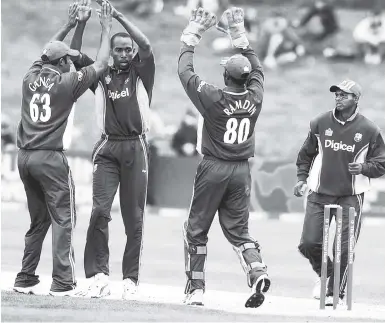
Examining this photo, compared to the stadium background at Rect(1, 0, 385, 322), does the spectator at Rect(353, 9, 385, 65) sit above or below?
above

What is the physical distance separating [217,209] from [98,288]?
1.36 metres

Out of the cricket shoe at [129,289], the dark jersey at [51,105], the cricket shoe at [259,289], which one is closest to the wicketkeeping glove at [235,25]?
the dark jersey at [51,105]

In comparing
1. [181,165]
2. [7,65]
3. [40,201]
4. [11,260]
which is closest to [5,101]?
[7,65]

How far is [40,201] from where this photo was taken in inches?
405

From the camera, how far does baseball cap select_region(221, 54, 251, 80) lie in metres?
9.80

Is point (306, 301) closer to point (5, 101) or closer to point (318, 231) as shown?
point (318, 231)

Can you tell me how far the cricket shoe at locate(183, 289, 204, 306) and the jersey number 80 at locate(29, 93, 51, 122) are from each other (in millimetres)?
2088

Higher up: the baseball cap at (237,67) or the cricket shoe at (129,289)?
the baseball cap at (237,67)

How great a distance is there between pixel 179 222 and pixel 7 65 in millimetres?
10783

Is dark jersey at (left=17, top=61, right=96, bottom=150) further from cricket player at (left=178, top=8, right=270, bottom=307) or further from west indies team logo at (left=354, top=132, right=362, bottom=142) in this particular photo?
west indies team logo at (left=354, top=132, right=362, bottom=142)

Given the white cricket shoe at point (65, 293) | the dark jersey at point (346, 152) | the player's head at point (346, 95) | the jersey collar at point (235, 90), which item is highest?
the player's head at point (346, 95)

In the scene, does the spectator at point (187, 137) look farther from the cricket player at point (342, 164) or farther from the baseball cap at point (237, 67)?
the baseball cap at point (237, 67)

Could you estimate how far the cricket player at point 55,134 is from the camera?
994cm

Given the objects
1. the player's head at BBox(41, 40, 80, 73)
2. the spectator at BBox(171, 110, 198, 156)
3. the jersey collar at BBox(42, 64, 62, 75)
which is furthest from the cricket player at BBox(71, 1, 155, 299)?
the spectator at BBox(171, 110, 198, 156)
